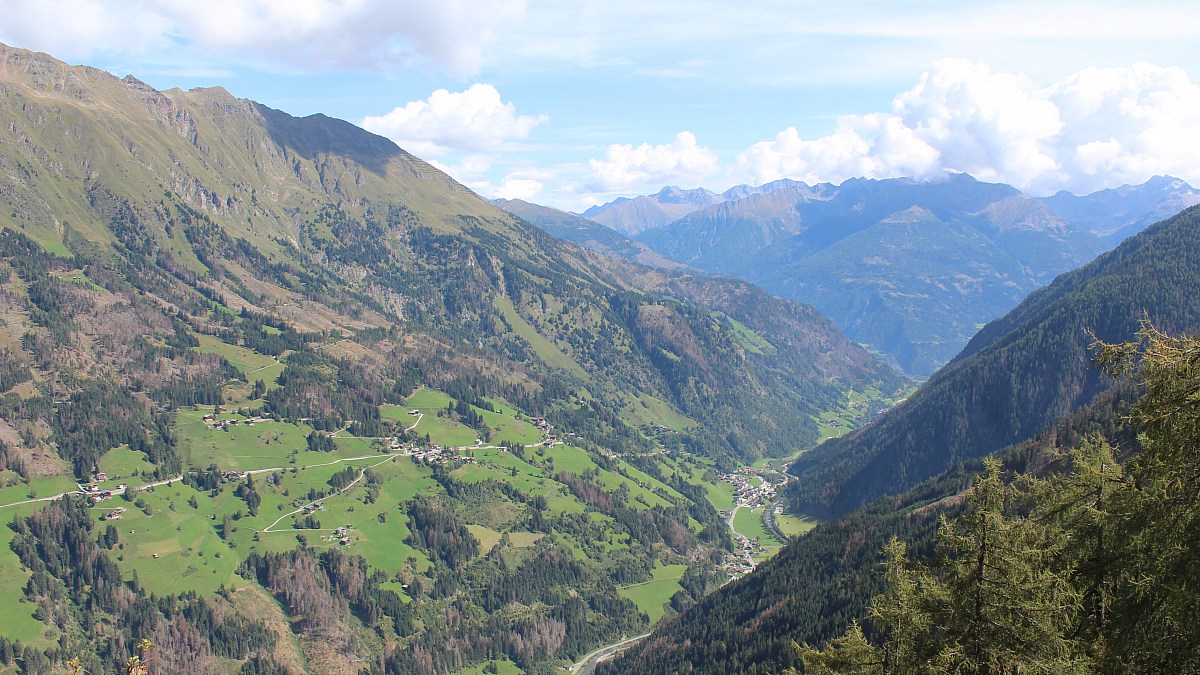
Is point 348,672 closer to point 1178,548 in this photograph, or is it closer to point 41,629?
point 41,629

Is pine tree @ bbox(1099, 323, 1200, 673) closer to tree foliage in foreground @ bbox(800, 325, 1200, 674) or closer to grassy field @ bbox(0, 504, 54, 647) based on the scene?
tree foliage in foreground @ bbox(800, 325, 1200, 674)

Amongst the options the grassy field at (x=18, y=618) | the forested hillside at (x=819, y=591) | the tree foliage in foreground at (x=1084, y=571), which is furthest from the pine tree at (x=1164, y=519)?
the grassy field at (x=18, y=618)

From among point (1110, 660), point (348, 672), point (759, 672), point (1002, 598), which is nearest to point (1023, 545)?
point (1002, 598)

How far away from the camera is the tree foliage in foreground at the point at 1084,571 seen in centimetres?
2144

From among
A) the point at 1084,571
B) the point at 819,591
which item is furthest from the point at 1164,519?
the point at 819,591

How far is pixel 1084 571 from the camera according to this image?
2686cm

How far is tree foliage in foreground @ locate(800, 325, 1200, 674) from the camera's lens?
21.4m

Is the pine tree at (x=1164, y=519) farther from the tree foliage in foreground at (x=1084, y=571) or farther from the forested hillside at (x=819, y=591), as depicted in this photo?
the forested hillside at (x=819, y=591)

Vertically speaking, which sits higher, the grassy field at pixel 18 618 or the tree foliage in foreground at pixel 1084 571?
the tree foliage in foreground at pixel 1084 571

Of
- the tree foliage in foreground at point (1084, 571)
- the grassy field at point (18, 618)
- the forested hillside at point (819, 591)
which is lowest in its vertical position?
→ the grassy field at point (18, 618)

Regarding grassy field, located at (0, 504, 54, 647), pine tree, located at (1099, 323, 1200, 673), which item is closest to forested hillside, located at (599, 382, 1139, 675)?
pine tree, located at (1099, 323, 1200, 673)

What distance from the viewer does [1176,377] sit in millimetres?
21312

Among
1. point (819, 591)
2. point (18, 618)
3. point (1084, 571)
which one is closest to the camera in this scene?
point (1084, 571)

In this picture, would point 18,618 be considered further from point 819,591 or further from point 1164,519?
point 1164,519
